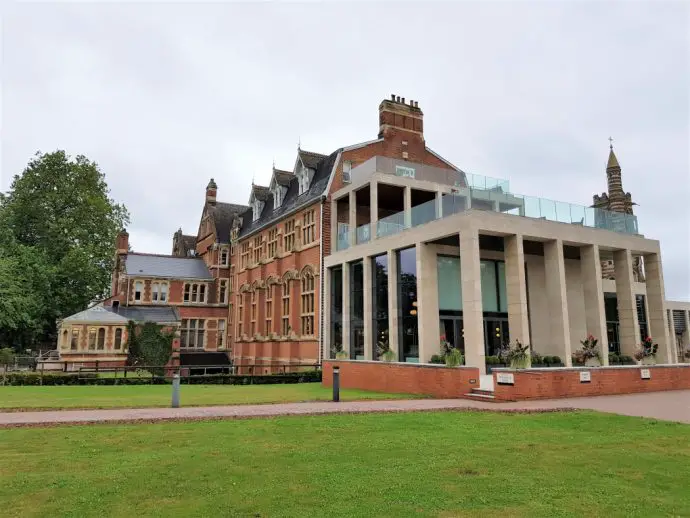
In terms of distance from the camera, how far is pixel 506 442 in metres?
9.02

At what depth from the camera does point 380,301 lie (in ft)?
78.1

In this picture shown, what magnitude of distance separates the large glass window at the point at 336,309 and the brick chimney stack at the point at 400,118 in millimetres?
9965

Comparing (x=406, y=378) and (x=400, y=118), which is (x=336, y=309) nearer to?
(x=406, y=378)

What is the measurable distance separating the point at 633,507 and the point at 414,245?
1618cm

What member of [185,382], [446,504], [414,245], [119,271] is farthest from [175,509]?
[119,271]

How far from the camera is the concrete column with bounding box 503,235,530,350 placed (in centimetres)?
1803

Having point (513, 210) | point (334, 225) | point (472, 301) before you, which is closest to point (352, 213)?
point (334, 225)

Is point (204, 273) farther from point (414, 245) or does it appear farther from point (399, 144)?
point (414, 245)

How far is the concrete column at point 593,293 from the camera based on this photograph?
20312 millimetres

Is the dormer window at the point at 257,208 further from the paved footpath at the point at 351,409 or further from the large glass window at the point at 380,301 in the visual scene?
the paved footpath at the point at 351,409

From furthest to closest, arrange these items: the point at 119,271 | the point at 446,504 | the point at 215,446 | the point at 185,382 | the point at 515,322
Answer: the point at 119,271
the point at 185,382
the point at 515,322
the point at 215,446
the point at 446,504

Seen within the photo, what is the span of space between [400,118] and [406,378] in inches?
751

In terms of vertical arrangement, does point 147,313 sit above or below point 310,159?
below

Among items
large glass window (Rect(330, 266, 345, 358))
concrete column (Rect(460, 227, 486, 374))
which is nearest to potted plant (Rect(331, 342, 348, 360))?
large glass window (Rect(330, 266, 345, 358))
